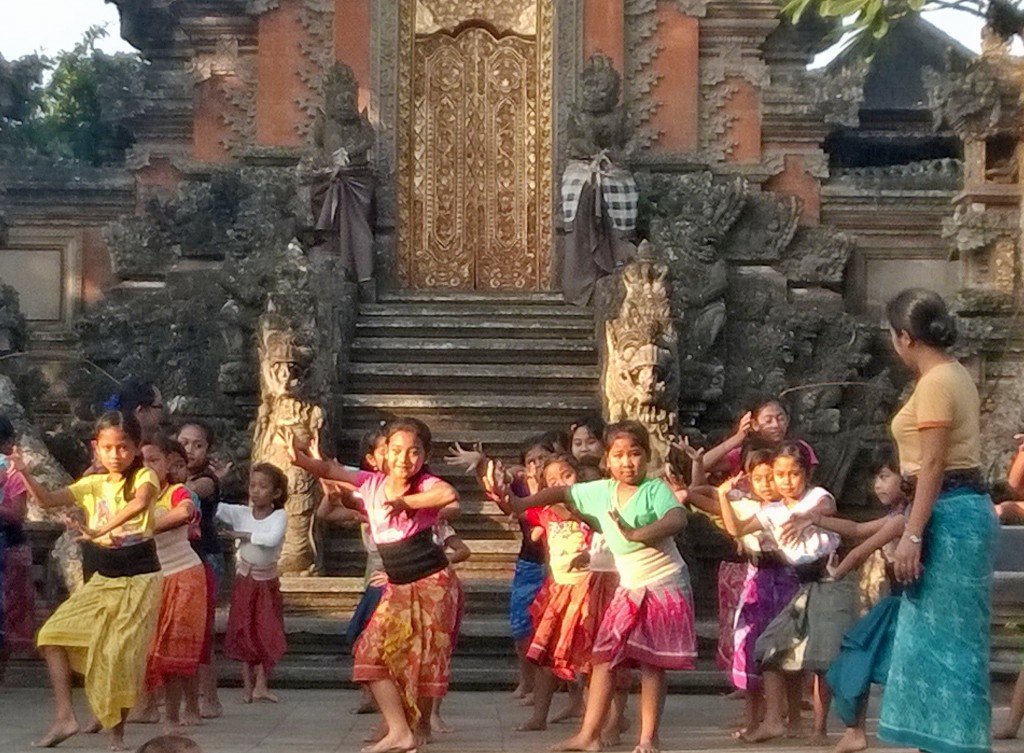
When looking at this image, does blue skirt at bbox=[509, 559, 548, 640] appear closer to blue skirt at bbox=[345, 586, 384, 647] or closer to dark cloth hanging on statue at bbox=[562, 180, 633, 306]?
blue skirt at bbox=[345, 586, 384, 647]

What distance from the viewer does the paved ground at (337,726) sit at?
8.26 metres

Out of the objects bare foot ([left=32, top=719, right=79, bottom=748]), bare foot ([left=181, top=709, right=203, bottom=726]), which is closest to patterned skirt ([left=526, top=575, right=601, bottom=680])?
bare foot ([left=181, top=709, right=203, bottom=726])

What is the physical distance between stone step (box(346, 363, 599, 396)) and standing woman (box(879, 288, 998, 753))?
25.3 ft

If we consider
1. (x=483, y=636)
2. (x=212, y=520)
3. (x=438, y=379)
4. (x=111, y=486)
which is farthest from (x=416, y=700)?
(x=438, y=379)

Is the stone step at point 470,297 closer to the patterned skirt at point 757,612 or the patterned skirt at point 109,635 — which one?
the patterned skirt at point 757,612

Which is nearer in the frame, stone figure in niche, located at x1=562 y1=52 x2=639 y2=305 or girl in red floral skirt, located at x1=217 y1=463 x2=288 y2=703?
girl in red floral skirt, located at x1=217 y1=463 x2=288 y2=703

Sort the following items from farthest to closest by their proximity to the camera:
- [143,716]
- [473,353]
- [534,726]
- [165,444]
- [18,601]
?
[473,353], [18,601], [143,716], [165,444], [534,726]

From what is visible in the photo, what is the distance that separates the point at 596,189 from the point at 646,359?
11.5 feet

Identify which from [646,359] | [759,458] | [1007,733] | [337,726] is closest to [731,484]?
[759,458]

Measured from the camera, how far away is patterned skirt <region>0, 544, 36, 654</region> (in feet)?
33.1

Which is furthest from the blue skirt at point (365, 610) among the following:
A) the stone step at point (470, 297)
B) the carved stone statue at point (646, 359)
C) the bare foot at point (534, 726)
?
the stone step at point (470, 297)

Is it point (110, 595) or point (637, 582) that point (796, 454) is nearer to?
point (637, 582)

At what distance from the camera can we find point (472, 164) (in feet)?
55.6

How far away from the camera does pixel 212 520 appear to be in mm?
9734
